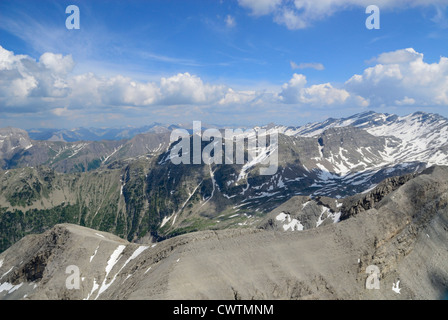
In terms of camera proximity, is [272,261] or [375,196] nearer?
[272,261]

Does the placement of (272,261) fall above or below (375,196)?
below

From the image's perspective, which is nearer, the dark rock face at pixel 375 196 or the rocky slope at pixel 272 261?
the rocky slope at pixel 272 261

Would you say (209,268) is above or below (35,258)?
above

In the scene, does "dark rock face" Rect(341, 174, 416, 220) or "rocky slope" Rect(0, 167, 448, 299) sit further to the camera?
"dark rock face" Rect(341, 174, 416, 220)

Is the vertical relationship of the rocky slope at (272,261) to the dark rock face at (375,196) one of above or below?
below

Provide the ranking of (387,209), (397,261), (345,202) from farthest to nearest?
(345,202)
(387,209)
(397,261)

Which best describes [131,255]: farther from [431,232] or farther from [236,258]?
[431,232]

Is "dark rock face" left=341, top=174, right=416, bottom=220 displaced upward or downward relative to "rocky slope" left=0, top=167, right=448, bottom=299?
upward

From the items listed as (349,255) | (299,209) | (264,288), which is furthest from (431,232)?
(264,288)
